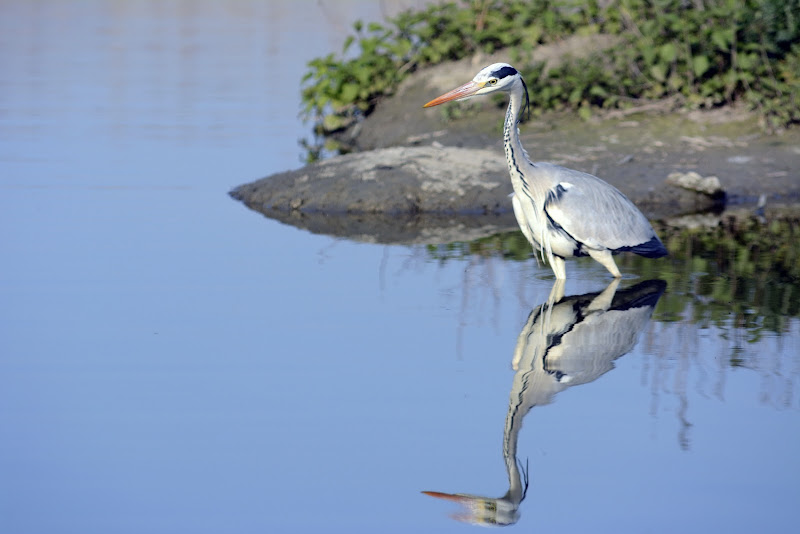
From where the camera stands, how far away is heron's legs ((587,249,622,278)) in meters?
7.57

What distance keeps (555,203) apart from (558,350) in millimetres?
1403

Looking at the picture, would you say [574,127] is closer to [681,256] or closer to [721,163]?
[721,163]

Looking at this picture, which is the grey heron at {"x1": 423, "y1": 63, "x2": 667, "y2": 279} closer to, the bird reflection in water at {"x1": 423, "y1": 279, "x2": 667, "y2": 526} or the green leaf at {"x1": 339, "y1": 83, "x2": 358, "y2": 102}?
the bird reflection in water at {"x1": 423, "y1": 279, "x2": 667, "y2": 526}

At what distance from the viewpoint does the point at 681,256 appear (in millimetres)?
8469

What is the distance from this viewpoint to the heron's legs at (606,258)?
7570 millimetres

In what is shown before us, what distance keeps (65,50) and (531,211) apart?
18.7 metres

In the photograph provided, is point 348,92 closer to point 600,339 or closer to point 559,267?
point 559,267

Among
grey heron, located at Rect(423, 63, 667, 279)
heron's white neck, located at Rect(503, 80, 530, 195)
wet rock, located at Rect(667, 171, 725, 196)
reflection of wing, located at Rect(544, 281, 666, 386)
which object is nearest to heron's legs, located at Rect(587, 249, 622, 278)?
grey heron, located at Rect(423, 63, 667, 279)

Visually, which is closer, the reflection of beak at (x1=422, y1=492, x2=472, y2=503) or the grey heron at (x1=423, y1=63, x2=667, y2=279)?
the reflection of beak at (x1=422, y1=492, x2=472, y2=503)

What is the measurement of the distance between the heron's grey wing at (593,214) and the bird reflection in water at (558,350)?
0.32 metres

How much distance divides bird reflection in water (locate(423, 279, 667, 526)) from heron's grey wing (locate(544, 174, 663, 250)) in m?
0.32

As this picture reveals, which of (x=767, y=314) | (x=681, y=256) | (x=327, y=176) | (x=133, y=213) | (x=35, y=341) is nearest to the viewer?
(x=35, y=341)

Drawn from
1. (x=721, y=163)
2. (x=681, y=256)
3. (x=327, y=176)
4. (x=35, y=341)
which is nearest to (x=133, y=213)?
(x=327, y=176)

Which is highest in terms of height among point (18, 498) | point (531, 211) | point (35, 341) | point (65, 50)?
point (65, 50)
